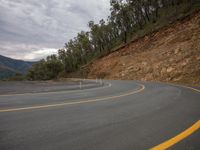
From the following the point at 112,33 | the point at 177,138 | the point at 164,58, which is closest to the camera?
the point at 177,138

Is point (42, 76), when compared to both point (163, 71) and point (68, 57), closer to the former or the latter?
point (68, 57)

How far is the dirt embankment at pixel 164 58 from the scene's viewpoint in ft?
87.4

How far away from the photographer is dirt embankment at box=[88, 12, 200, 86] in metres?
26.6

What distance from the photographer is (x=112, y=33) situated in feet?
246

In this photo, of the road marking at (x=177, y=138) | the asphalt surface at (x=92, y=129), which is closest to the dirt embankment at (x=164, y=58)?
the asphalt surface at (x=92, y=129)

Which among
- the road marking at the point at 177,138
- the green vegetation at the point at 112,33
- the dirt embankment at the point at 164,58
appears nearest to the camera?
the road marking at the point at 177,138

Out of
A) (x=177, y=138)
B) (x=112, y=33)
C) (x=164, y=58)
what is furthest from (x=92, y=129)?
(x=112, y=33)

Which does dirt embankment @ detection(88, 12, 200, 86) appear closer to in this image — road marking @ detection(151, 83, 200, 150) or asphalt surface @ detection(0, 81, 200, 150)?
asphalt surface @ detection(0, 81, 200, 150)

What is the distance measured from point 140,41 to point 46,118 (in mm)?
41252

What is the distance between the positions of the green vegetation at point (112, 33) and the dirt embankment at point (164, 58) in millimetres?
5944

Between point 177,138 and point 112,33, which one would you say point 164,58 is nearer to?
point 177,138

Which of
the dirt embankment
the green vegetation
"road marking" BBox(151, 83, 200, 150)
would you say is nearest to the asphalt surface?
"road marking" BBox(151, 83, 200, 150)

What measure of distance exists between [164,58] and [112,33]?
1809 inches

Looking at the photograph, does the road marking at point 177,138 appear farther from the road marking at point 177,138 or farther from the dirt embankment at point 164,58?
the dirt embankment at point 164,58
